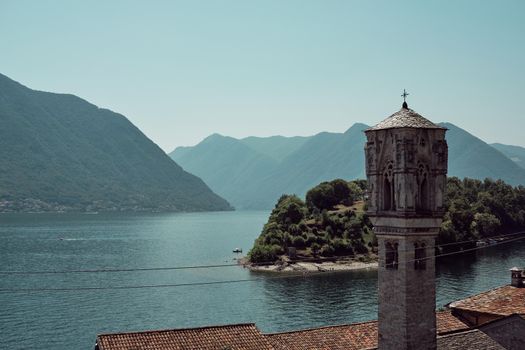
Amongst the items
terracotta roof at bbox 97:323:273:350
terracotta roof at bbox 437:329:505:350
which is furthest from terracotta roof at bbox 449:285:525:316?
terracotta roof at bbox 97:323:273:350

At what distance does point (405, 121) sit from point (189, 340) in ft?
62.3

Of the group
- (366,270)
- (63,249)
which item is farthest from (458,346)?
(63,249)

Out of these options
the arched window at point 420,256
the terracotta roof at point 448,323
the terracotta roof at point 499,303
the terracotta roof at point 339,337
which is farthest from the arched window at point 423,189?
the terracotta roof at point 499,303

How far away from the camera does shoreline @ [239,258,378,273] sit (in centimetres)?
12781

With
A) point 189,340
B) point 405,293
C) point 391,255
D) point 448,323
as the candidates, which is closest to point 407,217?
point 391,255

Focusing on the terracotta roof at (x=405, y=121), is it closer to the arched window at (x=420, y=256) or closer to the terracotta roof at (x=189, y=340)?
the arched window at (x=420, y=256)

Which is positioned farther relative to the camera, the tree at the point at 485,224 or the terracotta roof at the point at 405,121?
the tree at the point at 485,224

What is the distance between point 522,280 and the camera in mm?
42469

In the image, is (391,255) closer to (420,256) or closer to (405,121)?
(420,256)

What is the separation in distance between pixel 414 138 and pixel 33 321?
6975cm

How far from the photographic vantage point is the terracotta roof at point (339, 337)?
120 feet

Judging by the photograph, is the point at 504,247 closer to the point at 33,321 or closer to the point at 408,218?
the point at 33,321

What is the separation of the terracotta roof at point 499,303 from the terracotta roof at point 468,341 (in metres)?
→ 4.21

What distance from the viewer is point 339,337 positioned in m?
37.9
